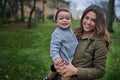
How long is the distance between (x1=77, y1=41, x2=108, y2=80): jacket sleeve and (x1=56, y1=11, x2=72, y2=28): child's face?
1.54ft


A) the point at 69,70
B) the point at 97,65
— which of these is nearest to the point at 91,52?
the point at 97,65

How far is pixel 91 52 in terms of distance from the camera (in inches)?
149

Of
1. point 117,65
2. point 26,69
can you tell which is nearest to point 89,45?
point 26,69

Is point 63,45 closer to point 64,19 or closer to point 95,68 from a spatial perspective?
point 64,19

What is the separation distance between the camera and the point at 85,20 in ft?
13.0

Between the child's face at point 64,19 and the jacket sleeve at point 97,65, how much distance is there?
18.5 inches

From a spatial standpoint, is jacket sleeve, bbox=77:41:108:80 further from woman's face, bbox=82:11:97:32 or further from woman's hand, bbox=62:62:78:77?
woman's face, bbox=82:11:97:32

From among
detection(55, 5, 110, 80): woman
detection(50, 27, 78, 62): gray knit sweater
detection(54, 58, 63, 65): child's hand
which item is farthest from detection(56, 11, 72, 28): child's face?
detection(54, 58, 63, 65): child's hand

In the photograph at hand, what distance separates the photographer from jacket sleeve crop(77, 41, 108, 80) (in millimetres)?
3727

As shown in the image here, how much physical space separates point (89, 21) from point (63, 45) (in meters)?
0.43

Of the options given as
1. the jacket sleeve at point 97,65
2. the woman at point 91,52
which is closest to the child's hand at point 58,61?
the woman at point 91,52

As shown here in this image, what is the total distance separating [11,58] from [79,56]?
9921mm

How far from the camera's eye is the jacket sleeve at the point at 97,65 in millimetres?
3727

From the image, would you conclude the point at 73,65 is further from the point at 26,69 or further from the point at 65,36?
the point at 26,69
